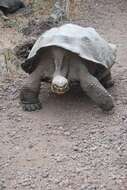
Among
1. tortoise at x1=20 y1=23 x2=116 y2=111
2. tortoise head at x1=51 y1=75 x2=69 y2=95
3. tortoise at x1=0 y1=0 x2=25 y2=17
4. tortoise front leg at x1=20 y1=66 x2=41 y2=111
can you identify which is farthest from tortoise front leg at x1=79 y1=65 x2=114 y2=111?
tortoise at x1=0 y1=0 x2=25 y2=17

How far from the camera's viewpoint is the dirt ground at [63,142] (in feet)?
10.3

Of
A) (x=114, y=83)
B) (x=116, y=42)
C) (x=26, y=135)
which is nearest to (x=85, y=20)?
(x=116, y=42)

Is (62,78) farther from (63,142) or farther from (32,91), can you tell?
(63,142)

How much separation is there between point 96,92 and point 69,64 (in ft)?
1.07

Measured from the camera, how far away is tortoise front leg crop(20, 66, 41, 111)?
409 cm

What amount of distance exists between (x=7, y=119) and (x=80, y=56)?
2.47ft

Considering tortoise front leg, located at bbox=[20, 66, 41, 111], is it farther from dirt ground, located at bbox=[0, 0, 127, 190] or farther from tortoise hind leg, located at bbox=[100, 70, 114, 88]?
tortoise hind leg, located at bbox=[100, 70, 114, 88]

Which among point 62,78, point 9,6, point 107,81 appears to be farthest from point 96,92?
point 9,6

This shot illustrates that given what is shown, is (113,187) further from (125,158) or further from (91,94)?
(91,94)

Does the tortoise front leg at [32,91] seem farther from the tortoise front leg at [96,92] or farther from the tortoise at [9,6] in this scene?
the tortoise at [9,6]

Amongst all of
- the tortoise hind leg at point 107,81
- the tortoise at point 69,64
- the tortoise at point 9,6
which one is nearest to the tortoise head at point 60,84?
the tortoise at point 69,64

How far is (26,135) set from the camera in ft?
12.2

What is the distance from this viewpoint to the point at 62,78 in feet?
12.8

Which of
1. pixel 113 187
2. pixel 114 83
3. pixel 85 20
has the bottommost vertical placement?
pixel 85 20
